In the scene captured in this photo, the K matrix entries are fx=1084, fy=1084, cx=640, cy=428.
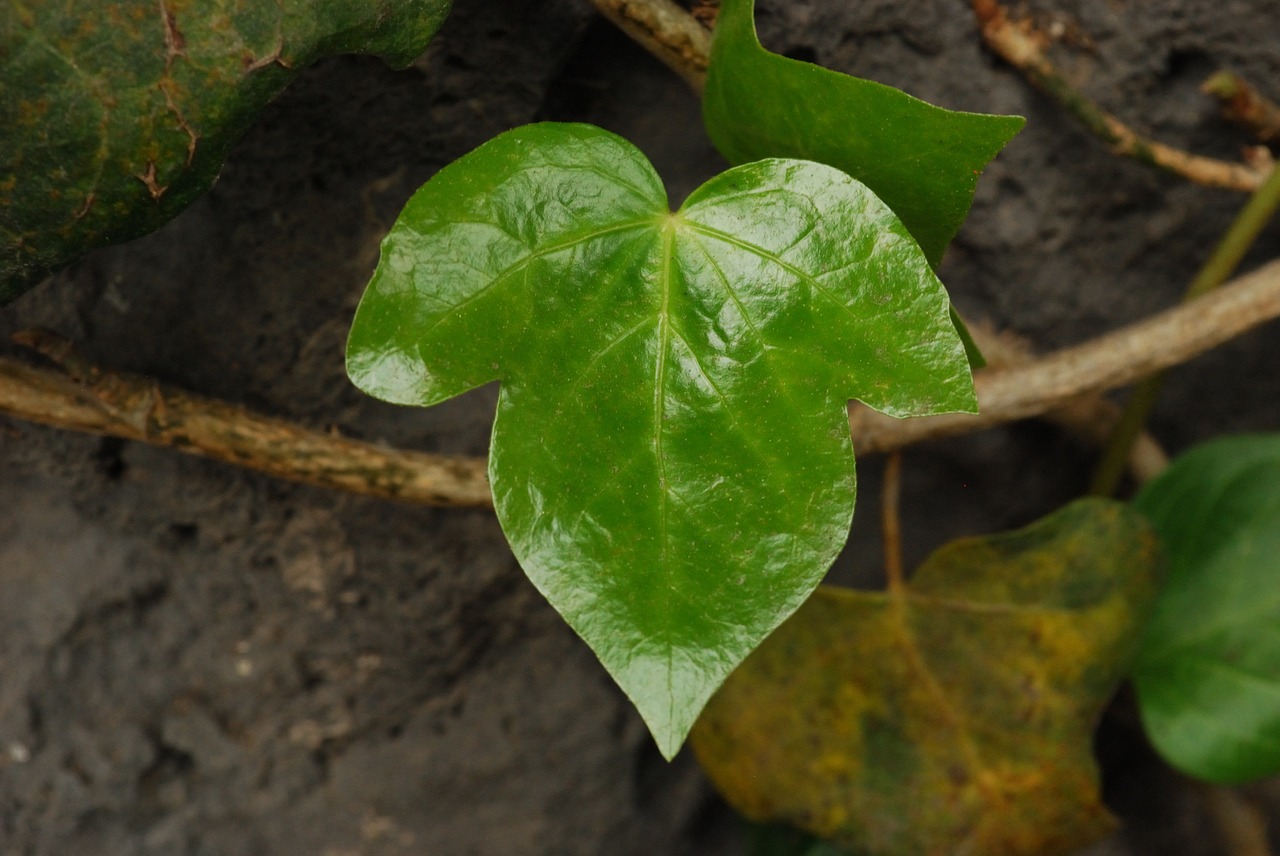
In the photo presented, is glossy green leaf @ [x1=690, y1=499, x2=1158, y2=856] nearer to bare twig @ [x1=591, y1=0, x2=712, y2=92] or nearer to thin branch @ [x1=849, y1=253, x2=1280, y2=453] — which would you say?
thin branch @ [x1=849, y1=253, x2=1280, y2=453]

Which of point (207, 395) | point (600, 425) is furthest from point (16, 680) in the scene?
point (600, 425)

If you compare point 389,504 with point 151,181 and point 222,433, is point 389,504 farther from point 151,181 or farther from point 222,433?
point 151,181

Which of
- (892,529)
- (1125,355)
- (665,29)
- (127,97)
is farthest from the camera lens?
(892,529)

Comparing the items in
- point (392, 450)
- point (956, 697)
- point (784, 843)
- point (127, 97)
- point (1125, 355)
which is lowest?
point (784, 843)

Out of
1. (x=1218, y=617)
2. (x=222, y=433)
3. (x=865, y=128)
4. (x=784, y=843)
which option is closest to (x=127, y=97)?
(x=222, y=433)

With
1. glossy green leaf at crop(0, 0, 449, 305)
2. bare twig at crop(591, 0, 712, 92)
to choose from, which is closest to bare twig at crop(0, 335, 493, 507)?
glossy green leaf at crop(0, 0, 449, 305)

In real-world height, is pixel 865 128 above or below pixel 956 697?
above

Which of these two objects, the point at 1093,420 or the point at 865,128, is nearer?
the point at 865,128

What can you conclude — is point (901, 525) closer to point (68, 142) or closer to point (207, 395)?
point (207, 395)
